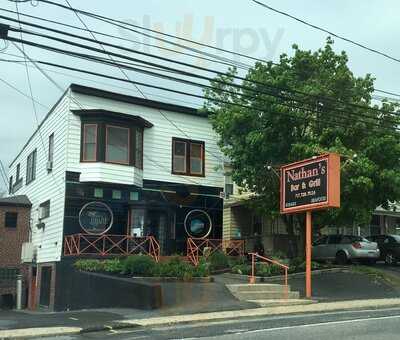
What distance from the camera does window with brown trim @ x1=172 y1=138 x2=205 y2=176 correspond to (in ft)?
96.8

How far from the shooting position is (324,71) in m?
24.7

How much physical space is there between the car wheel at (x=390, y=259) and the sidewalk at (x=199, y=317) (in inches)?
476

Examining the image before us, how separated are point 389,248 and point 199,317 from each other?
18040 millimetres

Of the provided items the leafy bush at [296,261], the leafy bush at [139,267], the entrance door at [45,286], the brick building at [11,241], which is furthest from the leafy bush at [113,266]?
the brick building at [11,241]

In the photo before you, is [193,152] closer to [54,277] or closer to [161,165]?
[161,165]

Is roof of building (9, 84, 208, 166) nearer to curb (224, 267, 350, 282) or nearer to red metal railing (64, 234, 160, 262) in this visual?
red metal railing (64, 234, 160, 262)

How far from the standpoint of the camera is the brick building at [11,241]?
31.3m

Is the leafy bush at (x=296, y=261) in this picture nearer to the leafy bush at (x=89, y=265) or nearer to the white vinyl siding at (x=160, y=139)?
the white vinyl siding at (x=160, y=139)

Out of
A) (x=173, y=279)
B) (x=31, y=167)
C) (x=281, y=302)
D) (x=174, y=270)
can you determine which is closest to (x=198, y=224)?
(x=174, y=270)

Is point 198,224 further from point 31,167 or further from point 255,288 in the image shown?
point 31,167

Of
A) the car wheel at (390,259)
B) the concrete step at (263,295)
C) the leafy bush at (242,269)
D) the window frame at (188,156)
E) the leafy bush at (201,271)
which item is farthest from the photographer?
the car wheel at (390,259)

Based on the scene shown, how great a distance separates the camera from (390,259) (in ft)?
101

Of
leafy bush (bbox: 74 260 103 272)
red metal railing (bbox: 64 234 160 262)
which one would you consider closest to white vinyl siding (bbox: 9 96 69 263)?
red metal railing (bbox: 64 234 160 262)

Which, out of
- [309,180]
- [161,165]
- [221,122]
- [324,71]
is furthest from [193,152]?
[309,180]
